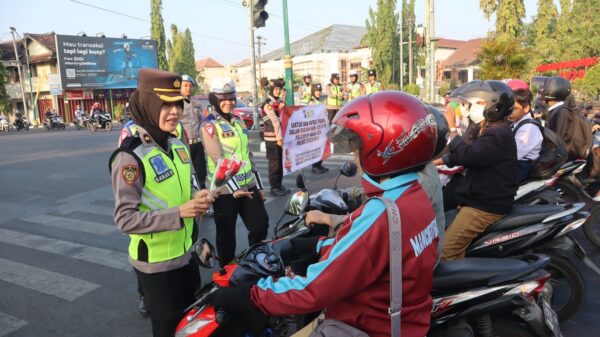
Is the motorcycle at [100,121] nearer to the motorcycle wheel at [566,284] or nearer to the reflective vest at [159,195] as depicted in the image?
the reflective vest at [159,195]

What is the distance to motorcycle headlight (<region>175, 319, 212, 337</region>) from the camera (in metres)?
2.04

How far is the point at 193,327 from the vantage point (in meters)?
2.05

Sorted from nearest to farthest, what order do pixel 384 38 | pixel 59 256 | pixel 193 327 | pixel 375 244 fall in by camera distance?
pixel 375 244 → pixel 193 327 → pixel 59 256 → pixel 384 38

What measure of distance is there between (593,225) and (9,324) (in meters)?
Answer: 5.80

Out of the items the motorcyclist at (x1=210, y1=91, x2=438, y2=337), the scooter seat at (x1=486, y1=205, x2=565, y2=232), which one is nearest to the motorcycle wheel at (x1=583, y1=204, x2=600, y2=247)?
the scooter seat at (x1=486, y1=205, x2=565, y2=232)

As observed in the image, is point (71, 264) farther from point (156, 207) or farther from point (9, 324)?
point (156, 207)

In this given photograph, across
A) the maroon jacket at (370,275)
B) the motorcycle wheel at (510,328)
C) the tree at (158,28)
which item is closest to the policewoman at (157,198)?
the maroon jacket at (370,275)

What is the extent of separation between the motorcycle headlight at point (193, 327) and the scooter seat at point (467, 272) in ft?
3.68

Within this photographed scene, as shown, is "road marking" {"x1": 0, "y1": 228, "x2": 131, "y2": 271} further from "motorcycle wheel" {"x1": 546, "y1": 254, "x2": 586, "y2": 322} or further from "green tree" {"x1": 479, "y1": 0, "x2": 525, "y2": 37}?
"green tree" {"x1": 479, "y1": 0, "x2": 525, "y2": 37}

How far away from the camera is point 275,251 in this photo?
2.43 m

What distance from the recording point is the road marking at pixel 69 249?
16.4 ft

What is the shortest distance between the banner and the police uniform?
2.69 m

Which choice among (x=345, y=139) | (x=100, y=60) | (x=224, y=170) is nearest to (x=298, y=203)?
(x=224, y=170)

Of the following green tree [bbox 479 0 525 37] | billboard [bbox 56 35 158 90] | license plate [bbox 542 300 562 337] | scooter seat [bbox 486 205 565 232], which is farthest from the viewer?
billboard [bbox 56 35 158 90]
